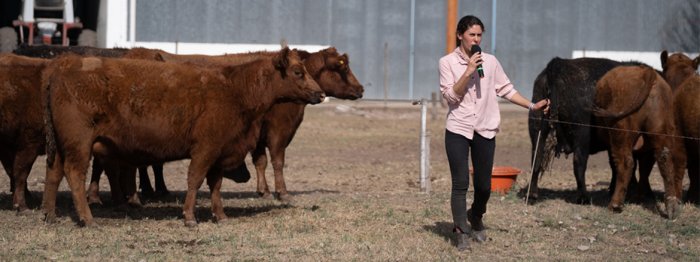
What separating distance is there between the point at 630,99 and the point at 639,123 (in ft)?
0.91

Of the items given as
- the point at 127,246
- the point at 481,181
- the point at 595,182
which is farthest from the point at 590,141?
the point at 127,246

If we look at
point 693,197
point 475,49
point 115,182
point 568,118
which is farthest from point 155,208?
Answer: point 693,197

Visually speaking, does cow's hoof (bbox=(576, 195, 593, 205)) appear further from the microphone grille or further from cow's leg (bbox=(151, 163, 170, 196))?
cow's leg (bbox=(151, 163, 170, 196))

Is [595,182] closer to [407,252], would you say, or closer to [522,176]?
[522,176]

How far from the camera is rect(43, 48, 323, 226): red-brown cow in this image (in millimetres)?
10695

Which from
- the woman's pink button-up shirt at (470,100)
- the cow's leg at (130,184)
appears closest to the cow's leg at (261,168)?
the cow's leg at (130,184)

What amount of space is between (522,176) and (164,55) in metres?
5.82

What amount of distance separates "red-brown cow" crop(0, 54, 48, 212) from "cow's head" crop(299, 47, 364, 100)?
3.47 m

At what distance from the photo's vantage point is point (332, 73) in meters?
14.5

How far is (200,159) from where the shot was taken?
11094mm

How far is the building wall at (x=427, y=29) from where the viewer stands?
33531 millimetres

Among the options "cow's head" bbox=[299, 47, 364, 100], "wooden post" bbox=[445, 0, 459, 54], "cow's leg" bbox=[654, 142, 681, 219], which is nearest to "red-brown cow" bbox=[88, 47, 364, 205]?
"cow's head" bbox=[299, 47, 364, 100]

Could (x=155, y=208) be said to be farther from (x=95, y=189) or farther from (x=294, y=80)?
(x=294, y=80)

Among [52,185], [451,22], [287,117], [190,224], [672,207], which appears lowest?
[190,224]
